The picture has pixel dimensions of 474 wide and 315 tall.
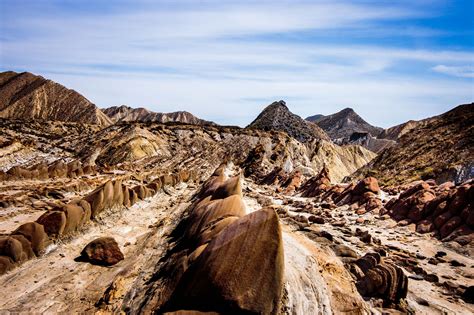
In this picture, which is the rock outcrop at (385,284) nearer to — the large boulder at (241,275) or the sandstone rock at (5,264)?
the large boulder at (241,275)

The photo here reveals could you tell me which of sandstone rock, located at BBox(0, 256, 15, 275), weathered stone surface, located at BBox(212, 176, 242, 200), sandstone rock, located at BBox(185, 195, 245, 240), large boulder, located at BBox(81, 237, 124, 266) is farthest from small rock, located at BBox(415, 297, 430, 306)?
sandstone rock, located at BBox(0, 256, 15, 275)

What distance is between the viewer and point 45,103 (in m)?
181

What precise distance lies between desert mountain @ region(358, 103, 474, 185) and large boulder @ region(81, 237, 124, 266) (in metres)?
35.4

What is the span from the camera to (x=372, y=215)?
26.3 m

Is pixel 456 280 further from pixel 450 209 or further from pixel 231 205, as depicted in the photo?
pixel 231 205

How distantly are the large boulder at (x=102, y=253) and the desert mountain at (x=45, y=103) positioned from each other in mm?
160512

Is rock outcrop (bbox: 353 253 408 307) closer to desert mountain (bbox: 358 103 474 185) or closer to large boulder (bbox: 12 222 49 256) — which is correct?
large boulder (bbox: 12 222 49 256)

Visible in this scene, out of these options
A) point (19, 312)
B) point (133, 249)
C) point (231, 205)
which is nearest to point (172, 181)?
point (133, 249)

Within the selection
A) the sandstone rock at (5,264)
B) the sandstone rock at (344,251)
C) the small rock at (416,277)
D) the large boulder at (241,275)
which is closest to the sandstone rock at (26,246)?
the sandstone rock at (5,264)

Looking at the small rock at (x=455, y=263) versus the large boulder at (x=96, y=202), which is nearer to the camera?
the small rock at (x=455, y=263)

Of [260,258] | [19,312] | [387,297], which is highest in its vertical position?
[260,258]

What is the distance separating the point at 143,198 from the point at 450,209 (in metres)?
24.7

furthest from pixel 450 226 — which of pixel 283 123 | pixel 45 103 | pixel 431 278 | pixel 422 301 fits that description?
pixel 45 103

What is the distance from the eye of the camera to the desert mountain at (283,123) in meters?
138
